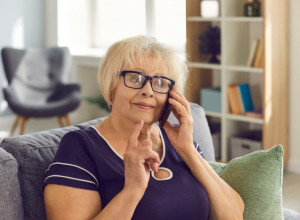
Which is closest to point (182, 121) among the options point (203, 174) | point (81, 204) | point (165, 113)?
point (165, 113)

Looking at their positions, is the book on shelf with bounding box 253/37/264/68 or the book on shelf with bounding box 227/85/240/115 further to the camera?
the book on shelf with bounding box 227/85/240/115

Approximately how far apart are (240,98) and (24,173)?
279 centimetres

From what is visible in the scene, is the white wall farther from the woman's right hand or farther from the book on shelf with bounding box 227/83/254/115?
the woman's right hand

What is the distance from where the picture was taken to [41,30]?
20.3 feet

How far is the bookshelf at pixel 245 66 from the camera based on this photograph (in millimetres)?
3742

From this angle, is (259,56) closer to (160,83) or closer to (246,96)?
(246,96)

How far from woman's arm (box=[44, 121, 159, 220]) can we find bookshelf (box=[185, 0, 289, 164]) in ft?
8.38

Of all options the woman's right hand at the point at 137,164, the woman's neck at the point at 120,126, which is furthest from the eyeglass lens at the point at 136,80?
the woman's right hand at the point at 137,164

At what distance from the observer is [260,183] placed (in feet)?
5.29

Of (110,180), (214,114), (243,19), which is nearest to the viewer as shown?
(110,180)

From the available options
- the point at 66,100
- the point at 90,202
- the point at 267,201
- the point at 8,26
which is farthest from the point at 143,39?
the point at 8,26

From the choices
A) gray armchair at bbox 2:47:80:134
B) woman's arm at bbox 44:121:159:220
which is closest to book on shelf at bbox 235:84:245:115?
gray armchair at bbox 2:47:80:134

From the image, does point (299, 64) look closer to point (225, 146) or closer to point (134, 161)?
point (225, 146)

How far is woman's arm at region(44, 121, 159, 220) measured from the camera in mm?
1310
